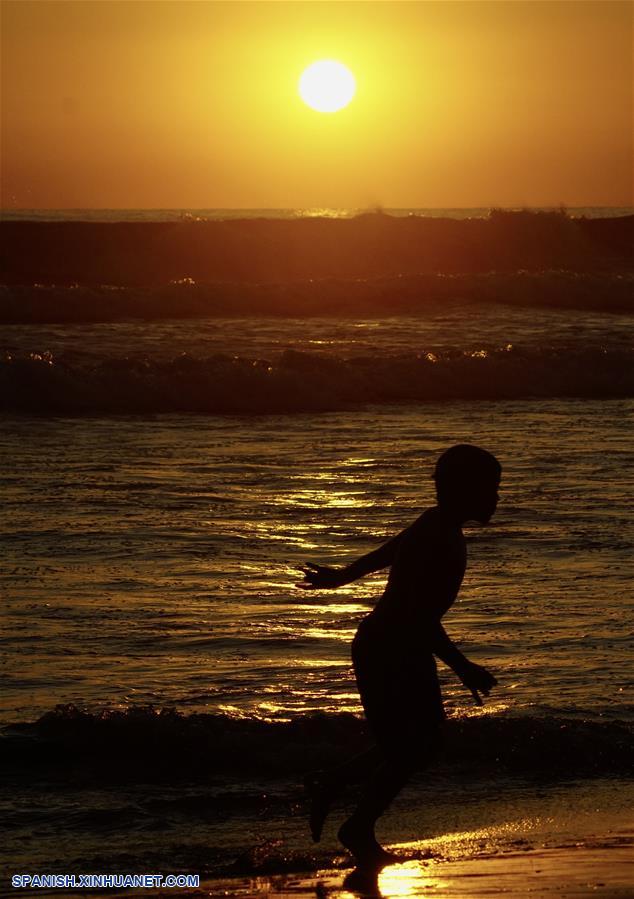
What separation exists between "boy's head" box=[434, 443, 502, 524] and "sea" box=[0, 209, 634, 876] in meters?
1.23

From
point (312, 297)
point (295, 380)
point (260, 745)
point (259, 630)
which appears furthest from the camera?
point (312, 297)

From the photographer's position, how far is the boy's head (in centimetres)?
436

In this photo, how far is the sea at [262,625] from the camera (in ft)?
17.5

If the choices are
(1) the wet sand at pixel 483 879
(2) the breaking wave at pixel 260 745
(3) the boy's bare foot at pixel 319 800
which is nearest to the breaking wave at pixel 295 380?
(2) the breaking wave at pixel 260 745

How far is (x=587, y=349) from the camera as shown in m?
21.8

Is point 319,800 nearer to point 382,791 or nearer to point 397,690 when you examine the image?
point 382,791

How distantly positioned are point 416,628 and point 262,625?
3314 mm

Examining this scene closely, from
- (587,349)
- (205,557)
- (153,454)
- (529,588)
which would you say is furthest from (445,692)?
(587,349)

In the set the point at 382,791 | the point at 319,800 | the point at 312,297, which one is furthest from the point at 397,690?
the point at 312,297

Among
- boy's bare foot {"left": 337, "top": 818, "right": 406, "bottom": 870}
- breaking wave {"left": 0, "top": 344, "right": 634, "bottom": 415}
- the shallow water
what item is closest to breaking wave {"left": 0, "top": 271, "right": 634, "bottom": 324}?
breaking wave {"left": 0, "top": 344, "right": 634, "bottom": 415}

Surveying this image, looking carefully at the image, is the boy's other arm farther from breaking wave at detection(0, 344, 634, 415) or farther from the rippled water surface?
breaking wave at detection(0, 344, 634, 415)

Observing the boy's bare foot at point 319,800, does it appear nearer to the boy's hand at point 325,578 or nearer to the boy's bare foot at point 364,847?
the boy's bare foot at point 364,847

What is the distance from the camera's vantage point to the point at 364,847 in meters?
4.57

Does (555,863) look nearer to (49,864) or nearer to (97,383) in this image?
(49,864)
